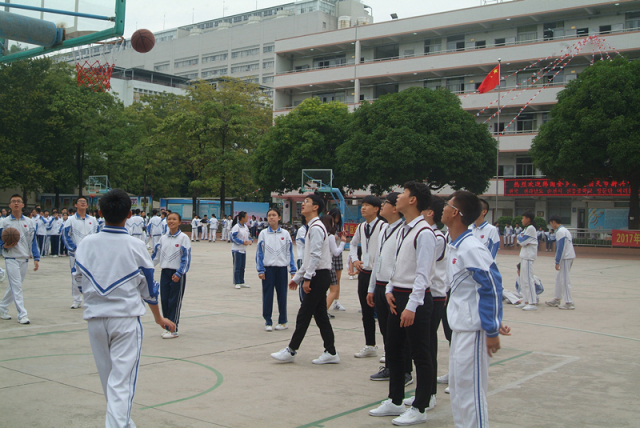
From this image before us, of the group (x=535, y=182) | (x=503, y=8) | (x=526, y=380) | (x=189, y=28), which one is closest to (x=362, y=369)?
(x=526, y=380)

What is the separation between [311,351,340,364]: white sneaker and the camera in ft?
21.7

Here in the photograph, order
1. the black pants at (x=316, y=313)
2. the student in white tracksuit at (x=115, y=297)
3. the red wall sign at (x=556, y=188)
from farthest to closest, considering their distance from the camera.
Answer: the red wall sign at (x=556, y=188)
the black pants at (x=316, y=313)
the student in white tracksuit at (x=115, y=297)

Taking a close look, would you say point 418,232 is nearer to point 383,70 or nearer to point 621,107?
point 621,107

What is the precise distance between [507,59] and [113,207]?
145 ft

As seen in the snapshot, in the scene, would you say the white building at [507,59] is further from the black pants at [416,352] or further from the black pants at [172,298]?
the black pants at [416,352]

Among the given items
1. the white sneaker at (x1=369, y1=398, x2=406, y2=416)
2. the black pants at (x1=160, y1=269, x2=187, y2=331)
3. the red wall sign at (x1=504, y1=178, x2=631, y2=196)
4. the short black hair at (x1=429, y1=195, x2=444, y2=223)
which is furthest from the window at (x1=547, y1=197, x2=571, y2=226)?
the white sneaker at (x1=369, y1=398, x2=406, y2=416)

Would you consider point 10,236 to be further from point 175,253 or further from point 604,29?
point 604,29

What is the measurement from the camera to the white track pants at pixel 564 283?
11656 millimetres

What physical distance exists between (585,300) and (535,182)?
103 feet

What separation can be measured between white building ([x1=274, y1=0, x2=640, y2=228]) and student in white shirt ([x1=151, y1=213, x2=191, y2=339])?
3526 centimetres

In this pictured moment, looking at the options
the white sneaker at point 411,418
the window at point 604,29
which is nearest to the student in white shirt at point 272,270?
the white sneaker at point 411,418

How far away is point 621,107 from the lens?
96.4ft

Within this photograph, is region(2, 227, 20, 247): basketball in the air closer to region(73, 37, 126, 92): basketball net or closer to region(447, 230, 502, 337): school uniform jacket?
region(73, 37, 126, 92): basketball net

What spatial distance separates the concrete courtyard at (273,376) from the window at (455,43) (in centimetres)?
4015
